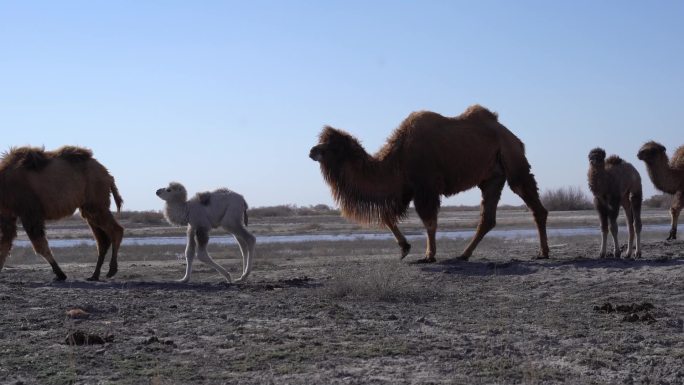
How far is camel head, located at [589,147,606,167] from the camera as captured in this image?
1459cm

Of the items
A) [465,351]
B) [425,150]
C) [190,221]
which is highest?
[425,150]

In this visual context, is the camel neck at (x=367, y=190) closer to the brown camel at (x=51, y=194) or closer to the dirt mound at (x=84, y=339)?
the brown camel at (x=51, y=194)

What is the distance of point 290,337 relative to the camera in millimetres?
8805

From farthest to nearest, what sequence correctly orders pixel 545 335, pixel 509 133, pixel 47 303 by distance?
pixel 509 133 → pixel 47 303 → pixel 545 335

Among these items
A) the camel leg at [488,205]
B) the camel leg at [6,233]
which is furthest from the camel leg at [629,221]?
the camel leg at [6,233]

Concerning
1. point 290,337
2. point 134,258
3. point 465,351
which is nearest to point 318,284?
point 290,337

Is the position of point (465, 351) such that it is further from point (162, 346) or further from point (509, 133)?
point (509, 133)

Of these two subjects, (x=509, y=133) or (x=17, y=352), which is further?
(x=509, y=133)

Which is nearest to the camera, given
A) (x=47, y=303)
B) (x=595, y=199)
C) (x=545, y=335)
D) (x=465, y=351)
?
(x=465, y=351)

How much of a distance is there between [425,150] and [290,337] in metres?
7.19

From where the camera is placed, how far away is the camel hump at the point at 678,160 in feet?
57.8

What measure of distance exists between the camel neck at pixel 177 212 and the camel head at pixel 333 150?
2.50m

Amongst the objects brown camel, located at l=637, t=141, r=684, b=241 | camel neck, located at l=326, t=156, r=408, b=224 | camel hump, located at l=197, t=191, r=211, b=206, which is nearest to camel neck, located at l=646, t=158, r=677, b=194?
brown camel, located at l=637, t=141, r=684, b=241

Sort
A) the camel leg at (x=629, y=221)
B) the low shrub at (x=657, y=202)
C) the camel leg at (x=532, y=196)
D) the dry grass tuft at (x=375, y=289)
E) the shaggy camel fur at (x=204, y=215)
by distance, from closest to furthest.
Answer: the dry grass tuft at (x=375, y=289)
the shaggy camel fur at (x=204, y=215)
the camel leg at (x=629, y=221)
the camel leg at (x=532, y=196)
the low shrub at (x=657, y=202)
